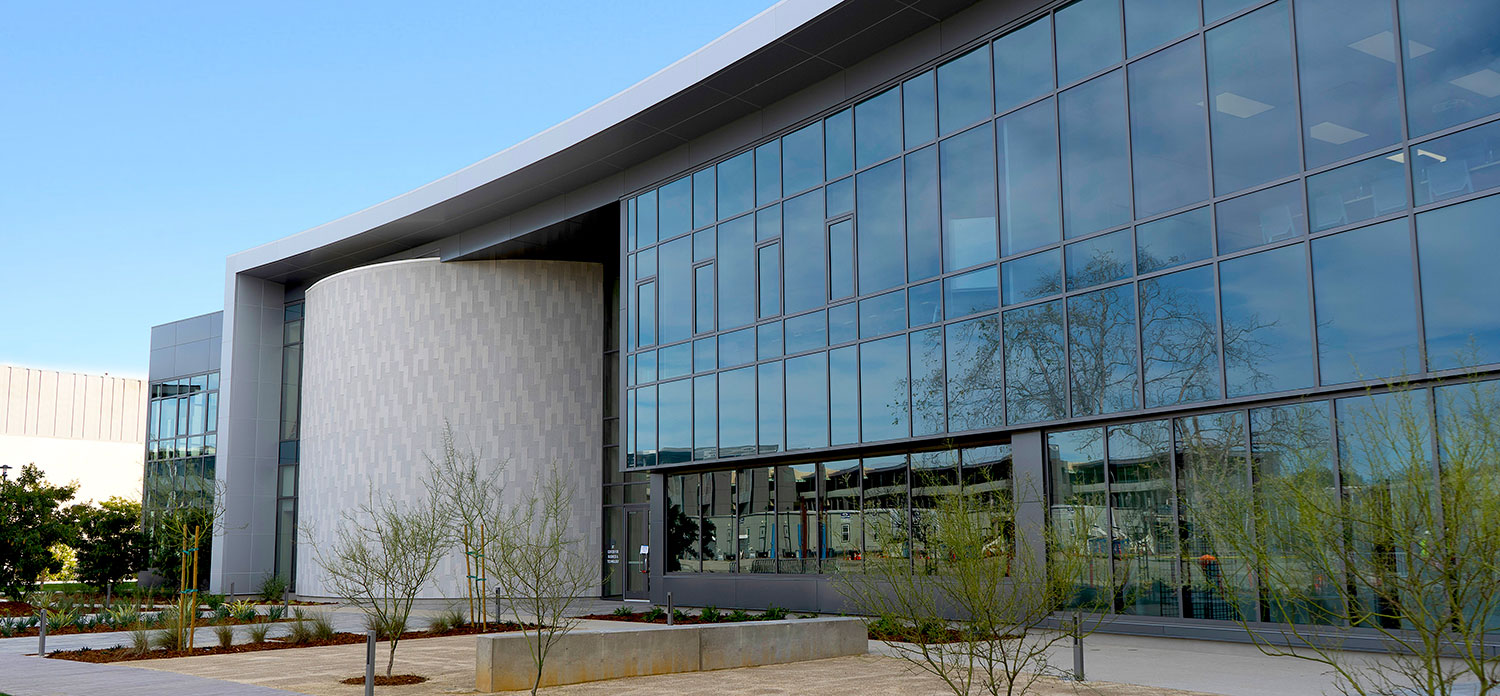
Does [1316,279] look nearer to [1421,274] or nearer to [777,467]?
[1421,274]

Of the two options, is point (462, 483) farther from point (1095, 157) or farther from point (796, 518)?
point (1095, 157)

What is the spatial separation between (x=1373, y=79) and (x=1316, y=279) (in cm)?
301

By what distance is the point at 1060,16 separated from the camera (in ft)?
72.4

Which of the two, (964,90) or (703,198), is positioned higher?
(964,90)

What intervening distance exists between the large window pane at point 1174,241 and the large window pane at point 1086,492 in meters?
3.12

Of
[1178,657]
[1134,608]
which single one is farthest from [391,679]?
[1134,608]

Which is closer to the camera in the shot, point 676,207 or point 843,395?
point 843,395

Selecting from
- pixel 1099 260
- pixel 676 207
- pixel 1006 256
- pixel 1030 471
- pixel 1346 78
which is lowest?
Result: pixel 1030 471

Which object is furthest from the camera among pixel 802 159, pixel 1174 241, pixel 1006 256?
pixel 802 159

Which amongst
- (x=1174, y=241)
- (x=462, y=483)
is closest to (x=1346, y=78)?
(x=1174, y=241)

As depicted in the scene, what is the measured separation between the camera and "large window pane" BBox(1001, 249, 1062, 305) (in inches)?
850

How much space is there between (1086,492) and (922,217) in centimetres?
669

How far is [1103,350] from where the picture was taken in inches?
810

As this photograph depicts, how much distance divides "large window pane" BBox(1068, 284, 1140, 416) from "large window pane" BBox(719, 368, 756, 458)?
9.26 m
